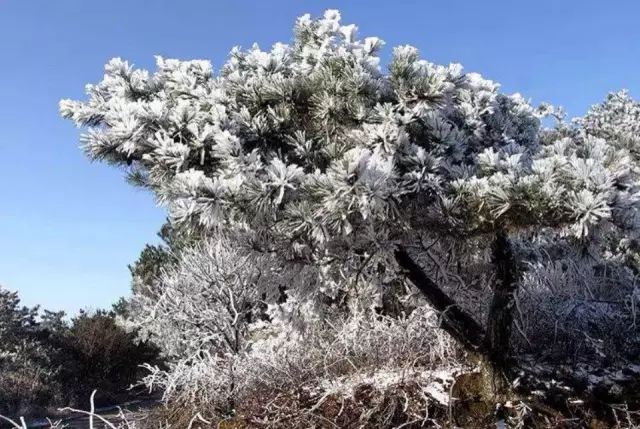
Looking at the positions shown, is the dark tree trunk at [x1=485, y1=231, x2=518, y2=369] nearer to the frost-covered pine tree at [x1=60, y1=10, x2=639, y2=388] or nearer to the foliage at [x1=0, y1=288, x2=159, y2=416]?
the frost-covered pine tree at [x1=60, y1=10, x2=639, y2=388]

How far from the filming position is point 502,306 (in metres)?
3.92

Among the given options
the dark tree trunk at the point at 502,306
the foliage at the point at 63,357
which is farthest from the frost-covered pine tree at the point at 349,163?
the foliage at the point at 63,357

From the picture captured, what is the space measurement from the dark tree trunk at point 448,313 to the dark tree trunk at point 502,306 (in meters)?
0.11

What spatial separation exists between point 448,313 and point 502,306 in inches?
15.4

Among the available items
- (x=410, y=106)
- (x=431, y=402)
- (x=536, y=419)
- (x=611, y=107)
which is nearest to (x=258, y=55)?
(x=410, y=106)

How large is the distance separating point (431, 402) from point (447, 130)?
72.3 inches

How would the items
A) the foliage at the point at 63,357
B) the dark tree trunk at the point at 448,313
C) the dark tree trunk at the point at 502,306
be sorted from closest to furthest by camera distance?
the dark tree trunk at the point at 502,306
the dark tree trunk at the point at 448,313
the foliage at the point at 63,357

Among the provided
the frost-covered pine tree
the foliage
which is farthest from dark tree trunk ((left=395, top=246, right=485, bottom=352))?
the foliage

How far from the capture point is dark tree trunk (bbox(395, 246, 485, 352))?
4.00 m

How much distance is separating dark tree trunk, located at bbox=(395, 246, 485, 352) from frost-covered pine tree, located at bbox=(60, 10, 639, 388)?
10 millimetres

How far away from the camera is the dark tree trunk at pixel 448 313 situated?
3996 mm

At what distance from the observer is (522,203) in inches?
114

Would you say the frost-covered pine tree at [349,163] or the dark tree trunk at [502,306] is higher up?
the frost-covered pine tree at [349,163]

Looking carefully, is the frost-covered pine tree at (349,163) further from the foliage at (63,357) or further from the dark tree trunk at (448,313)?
the foliage at (63,357)
